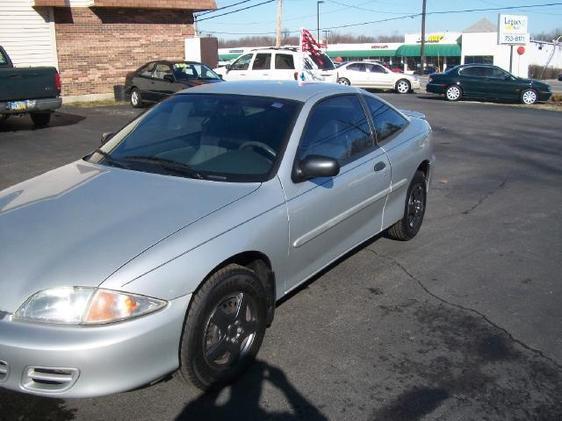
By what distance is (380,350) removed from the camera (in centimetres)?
367

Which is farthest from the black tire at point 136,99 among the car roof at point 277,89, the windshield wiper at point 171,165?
the windshield wiper at point 171,165

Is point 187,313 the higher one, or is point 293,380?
point 187,313

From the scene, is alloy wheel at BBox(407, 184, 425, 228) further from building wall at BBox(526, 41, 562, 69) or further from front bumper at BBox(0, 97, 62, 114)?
building wall at BBox(526, 41, 562, 69)

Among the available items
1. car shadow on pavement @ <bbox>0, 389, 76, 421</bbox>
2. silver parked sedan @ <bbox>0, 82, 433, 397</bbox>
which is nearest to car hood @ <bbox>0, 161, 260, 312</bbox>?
silver parked sedan @ <bbox>0, 82, 433, 397</bbox>

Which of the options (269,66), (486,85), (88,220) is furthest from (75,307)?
(486,85)

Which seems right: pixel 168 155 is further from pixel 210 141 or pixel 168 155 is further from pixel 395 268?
pixel 395 268

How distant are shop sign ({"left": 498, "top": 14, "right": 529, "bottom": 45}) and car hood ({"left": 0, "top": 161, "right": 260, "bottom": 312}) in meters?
30.1

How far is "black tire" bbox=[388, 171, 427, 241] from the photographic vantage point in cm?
556

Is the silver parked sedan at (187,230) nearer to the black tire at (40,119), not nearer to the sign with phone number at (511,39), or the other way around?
the black tire at (40,119)

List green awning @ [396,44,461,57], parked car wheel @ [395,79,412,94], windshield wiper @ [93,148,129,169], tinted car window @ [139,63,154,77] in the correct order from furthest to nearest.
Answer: green awning @ [396,44,461,57]
parked car wheel @ [395,79,412,94]
tinted car window @ [139,63,154,77]
windshield wiper @ [93,148,129,169]

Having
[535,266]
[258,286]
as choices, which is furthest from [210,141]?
[535,266]

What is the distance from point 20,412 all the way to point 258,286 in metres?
1.37

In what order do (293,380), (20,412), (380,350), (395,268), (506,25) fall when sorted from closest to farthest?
1. (20,412)
2. (293,380)
3. (380,350)
4. (395,268)
5. (506,25)

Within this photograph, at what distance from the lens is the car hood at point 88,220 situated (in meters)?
2.76
